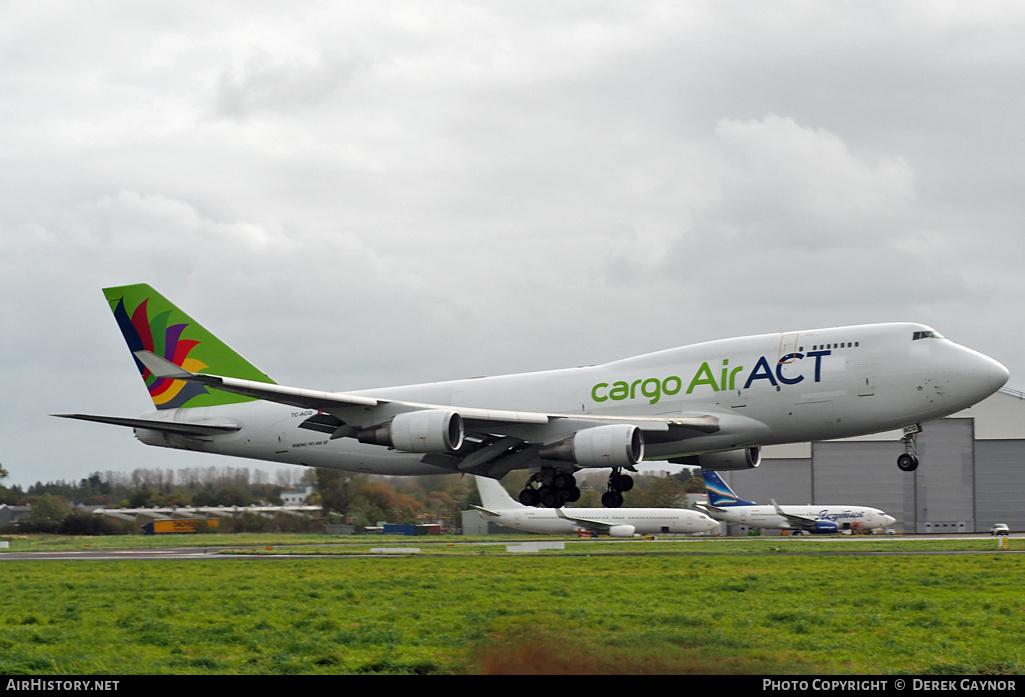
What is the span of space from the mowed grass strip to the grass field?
0.20 feet

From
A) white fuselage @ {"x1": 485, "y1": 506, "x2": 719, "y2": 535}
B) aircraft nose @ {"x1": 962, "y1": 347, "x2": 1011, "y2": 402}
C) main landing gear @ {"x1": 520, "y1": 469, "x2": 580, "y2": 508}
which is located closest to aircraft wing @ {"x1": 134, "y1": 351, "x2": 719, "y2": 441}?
main landing gear @ {"x1": 520, "y1": 469, "x2": 580, "y2": 508}

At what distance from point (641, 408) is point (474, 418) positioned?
5.73 meters

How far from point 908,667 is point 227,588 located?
22779mm

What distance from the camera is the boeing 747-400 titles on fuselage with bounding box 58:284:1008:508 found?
1324 inches

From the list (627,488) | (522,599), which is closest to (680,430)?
(627,488)

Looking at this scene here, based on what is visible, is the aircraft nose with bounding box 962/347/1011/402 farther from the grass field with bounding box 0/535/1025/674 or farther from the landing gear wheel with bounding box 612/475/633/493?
the landing gear wheel with bounding box 612/475/633/493

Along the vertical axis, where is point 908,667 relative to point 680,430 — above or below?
below

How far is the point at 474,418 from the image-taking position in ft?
116

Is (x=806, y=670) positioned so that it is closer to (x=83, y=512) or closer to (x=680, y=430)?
(x=680, y=430)

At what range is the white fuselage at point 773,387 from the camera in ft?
110

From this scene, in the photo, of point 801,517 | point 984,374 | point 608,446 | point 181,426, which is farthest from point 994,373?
point 801,517
